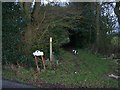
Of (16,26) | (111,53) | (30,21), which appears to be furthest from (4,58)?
(111,53)

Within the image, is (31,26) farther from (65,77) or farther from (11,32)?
(65,77)

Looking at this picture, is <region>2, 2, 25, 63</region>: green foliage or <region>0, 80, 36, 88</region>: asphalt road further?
<region>2, 2, 25, 63</region>: green foliage

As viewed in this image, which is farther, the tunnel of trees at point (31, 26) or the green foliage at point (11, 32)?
the tunnel of trees at point (31, 26)

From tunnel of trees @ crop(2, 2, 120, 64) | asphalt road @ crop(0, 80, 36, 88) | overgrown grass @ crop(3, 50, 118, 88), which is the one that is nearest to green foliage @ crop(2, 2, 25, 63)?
tunnel of trees @ crop(2, 2, 120, 64)

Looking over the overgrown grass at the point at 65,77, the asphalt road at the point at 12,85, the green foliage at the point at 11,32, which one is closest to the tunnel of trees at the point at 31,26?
the green foliage at the point at 11,32

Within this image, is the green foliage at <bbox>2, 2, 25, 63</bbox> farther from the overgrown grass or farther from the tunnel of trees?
the overgrown grass

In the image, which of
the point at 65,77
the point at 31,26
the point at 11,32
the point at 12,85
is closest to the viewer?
the point at 12,85

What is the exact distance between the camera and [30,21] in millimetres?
11812

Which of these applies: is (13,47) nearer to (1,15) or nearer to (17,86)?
(1,15)

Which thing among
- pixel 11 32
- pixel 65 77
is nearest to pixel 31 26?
pixel 11 32

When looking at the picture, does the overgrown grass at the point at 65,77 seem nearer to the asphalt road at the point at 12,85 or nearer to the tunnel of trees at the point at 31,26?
the asphalt road at the point at 12,85

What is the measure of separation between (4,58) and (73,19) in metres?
4.45

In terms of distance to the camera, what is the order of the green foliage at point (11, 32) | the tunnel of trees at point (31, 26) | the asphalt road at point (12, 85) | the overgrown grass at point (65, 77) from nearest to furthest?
the asphalt road at point (12, 85)
the overgrown grass at point (65, 77)
the green foliage at point (11, 32)
the tunnel of trees at point (31, 26)

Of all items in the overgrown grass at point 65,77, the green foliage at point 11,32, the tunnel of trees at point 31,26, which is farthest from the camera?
the tunnel of trees at point 31,26
